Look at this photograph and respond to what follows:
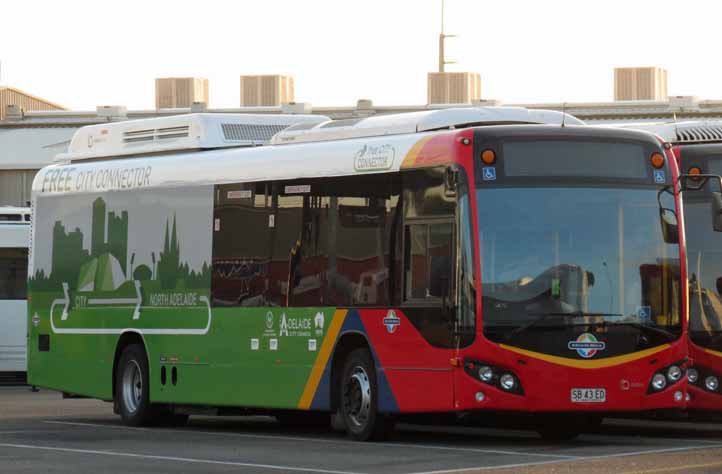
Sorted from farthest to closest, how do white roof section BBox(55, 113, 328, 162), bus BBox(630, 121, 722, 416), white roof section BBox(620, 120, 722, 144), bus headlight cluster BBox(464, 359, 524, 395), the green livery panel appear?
white roof section BBox(55, 113, 328, 162) < white roof section BBox(620, 120, 722, 144) < the green livery panel < bus BBox(630, 121, 722, 416) < bus headlight cluster BBox(464, 359, 524, 395)

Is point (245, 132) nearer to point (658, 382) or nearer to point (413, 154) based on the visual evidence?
point (413, 154)

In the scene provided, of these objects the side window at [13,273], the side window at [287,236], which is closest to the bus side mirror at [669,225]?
the side window at [287,236]

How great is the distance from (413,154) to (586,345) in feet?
8.11

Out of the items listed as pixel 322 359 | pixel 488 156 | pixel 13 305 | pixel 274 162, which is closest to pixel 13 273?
pixel 13 305

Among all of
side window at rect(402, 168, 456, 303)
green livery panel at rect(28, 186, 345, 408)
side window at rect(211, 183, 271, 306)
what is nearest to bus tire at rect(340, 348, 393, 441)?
green livery panel at rect(28, 186, 345, 408)

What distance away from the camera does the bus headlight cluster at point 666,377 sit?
17609 millimetres

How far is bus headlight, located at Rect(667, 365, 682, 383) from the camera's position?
58.1 ft

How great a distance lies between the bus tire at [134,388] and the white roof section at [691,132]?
6146mm

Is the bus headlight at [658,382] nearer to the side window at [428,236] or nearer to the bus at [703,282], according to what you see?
the bus at [703,282]

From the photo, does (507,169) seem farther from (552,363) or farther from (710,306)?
(710,306)

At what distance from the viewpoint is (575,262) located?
17.3m

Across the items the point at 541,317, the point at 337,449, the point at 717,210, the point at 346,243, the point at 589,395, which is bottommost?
the point at 337,449

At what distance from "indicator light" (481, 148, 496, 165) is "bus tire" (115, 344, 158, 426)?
6.16 metres

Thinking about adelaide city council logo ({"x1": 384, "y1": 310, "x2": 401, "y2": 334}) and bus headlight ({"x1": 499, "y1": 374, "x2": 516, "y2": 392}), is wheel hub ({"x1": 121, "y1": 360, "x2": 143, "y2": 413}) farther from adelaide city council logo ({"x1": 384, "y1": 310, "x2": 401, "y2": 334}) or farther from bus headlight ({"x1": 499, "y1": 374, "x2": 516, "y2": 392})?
bus headlight ({"x1": 499, "y1": 374, "x2": 516, "y2": 392})
